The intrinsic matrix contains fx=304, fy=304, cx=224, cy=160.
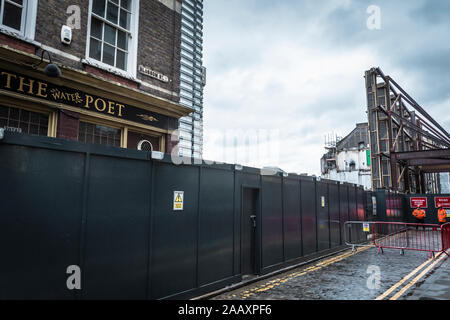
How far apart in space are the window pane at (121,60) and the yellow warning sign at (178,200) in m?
5.43

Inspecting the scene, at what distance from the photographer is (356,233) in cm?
1348

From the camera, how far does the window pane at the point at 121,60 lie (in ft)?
30.6

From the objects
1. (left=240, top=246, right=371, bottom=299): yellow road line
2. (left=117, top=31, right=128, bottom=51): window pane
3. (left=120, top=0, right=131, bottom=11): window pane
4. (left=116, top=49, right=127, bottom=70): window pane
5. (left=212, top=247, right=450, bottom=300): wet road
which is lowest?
(left=240, top=246, right=371, bottom=299): yellow road line

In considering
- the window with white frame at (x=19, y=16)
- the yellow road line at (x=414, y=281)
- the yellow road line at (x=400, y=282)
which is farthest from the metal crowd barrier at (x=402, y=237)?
the window with white frame at (x=19, y=16)

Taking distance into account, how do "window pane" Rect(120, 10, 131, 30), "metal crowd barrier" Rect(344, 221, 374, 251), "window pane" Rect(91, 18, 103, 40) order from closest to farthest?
"window pane" Rect(91, 18, 103, 40), "window pane" Rect(120, 10, 131, 30), "metal crowd barrier" Rect(344, 221, 374, 251)

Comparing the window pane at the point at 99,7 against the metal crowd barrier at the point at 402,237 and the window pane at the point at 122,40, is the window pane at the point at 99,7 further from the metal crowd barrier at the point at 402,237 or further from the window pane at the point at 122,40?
the metal crowd barrier at the point at 402,237

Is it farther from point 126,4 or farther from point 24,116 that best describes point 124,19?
point 24,116

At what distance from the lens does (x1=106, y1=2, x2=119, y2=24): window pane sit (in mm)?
9234

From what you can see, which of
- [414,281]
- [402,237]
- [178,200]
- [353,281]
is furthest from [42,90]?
[402,237]

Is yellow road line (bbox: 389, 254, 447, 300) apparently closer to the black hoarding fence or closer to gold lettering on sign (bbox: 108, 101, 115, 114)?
the black hoarding fence

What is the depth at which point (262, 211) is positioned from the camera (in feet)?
26.6

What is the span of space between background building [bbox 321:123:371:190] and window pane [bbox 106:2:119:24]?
41.3m

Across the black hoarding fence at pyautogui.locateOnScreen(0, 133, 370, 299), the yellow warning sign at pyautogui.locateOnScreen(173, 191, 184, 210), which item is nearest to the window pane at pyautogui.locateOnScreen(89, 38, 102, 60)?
the black hoarding fence at pyautogui.locateOnScreen(0, 133, 370, 299)

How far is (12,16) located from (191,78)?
29.3 meters
